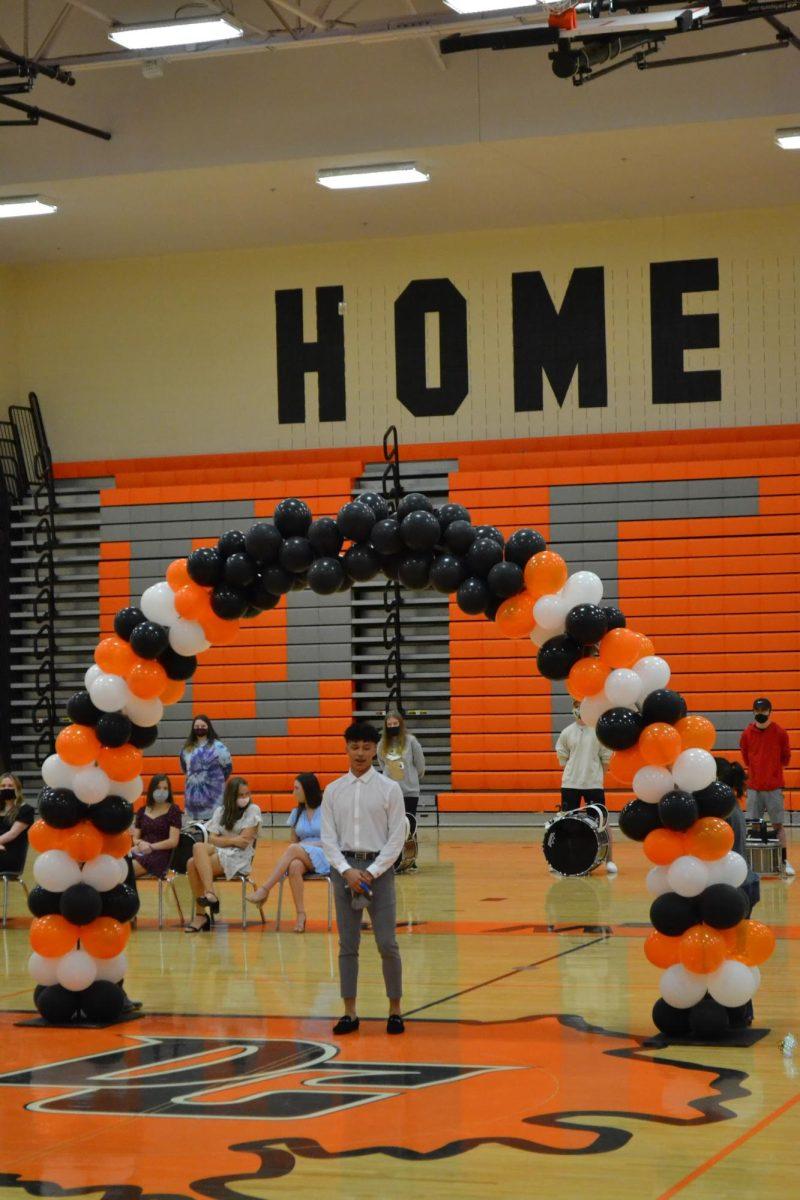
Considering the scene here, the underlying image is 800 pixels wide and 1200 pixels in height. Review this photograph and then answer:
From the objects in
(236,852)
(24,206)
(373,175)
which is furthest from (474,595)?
(24,206)

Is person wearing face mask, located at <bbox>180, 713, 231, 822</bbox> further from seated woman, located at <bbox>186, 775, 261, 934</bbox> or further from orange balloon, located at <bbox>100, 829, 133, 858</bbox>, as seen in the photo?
orange balloon, located at <bbox>100, 829, 133, 858</bbox>

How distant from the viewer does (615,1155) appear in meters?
5.60

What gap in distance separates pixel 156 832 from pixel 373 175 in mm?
8446

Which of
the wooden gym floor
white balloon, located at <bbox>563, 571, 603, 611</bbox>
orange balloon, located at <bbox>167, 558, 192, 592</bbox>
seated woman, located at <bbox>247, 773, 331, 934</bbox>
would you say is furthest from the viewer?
seated woman, located at <bbox>247, 773, 331, 934</bbox>

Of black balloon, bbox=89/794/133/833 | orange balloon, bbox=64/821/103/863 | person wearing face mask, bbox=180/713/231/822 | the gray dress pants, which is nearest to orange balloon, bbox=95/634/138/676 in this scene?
black balloon, bbox=89/794/133/833

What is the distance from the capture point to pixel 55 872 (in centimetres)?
854

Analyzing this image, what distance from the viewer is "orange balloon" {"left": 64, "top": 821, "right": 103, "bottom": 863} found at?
860cm

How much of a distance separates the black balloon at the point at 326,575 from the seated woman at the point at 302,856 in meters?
3.37

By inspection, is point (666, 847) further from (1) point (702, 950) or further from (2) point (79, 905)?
(2) point (79, 905)

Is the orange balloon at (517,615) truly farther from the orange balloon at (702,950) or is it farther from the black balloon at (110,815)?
the black balloon at (110,815)

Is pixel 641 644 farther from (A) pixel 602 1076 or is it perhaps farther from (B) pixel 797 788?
(B) pixel 797 788

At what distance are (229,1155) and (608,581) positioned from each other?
47.8 ft

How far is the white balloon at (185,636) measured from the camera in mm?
8734

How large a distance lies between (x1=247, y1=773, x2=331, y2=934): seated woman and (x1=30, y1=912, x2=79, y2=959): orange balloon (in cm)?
323
